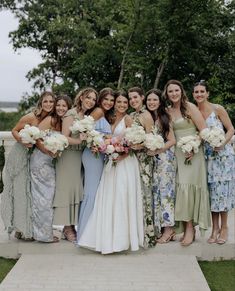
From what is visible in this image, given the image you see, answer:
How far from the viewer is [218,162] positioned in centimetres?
543

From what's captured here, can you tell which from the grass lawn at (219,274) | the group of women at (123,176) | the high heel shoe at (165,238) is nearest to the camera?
the grass lawn at (219,274)

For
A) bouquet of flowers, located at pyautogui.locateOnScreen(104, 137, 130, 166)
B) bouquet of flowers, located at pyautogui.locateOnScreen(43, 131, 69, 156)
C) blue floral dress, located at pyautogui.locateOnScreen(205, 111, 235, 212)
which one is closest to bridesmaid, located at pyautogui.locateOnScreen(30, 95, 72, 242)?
bouquet of flowers, located at pyautogui.locateOnScreen(43, 131, 69, 156)

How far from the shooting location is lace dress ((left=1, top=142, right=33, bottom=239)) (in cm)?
546

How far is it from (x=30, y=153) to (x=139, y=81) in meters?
9.53

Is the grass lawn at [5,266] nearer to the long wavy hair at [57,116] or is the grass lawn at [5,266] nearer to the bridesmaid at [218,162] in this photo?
the long wavy hair at [57,116]

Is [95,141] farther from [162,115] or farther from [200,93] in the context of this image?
[200,93]

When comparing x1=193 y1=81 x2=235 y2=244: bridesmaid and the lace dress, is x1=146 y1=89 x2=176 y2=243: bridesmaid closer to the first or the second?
x1=193 y1=81 x2=235 y2=244: bridesmaid

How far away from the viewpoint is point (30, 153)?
17.9 feet

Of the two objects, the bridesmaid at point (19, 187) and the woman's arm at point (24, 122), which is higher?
the woman's arm at point (24, 122)

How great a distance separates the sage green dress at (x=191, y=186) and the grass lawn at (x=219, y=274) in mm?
426

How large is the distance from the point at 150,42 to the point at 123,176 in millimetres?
9210

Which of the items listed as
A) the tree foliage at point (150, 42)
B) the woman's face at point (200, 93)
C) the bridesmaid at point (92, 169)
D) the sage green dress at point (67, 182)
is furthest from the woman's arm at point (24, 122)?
the tree foliage at point (150, 42)

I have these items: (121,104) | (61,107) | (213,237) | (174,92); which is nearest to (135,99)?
(121,104)

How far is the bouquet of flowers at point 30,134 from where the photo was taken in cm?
520
